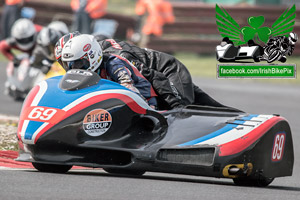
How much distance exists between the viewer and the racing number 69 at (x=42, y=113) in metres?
6.42

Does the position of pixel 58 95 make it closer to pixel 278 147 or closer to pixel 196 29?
pixel 278 147

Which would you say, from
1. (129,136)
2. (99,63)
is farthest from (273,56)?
(129,136)

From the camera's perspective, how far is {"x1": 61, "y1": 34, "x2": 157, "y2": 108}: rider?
7.05m

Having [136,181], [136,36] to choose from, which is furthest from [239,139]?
[136,36]

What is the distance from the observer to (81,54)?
7047 mm

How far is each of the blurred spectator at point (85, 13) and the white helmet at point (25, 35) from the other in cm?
602

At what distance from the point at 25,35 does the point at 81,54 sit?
7.88m

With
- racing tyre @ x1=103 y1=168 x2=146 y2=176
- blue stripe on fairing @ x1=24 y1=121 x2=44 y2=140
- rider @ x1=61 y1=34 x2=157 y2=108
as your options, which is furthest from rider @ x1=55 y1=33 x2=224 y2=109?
blue stripe on fairing @ x1=24 y1=121 x2=44 y2=140

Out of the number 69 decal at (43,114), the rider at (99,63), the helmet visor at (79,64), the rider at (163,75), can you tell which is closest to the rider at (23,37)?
the rider at (163,75)

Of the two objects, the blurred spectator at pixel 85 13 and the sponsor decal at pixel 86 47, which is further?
the blurred spectator at pixel 85 13

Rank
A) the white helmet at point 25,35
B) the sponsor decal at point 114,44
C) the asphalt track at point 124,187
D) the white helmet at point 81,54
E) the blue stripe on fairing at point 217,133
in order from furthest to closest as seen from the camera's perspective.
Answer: the white helmet at point 25,35 → the sponsor decal at point 114,44 → the white helmet at point 81,54 → the blue stripe on fairing at point 217,133 → the asphalt track at point 124,187

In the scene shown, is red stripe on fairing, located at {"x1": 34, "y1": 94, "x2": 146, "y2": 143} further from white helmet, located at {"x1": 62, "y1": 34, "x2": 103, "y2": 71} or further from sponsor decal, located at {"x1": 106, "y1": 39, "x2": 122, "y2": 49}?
sponsor decal, located at {"x1": 106, "y1": 39, "x2": 122, "y2": 49}

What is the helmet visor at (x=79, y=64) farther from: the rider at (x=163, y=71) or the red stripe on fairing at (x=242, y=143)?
the red stripe on fairing at (x=242, y=143)

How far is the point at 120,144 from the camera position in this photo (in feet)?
21.4
